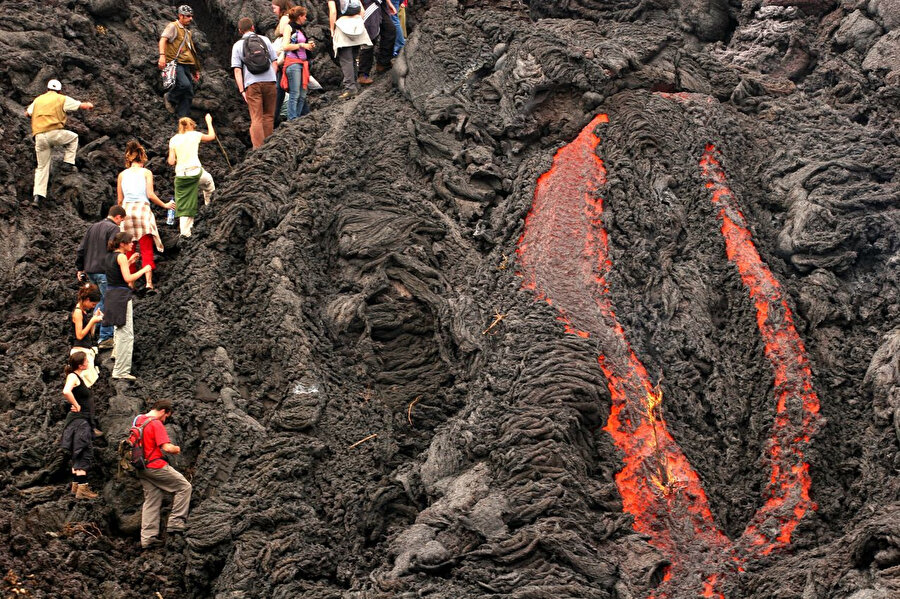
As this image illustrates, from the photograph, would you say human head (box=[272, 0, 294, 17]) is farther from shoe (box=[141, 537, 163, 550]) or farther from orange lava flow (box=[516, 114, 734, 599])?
shoe (box=[141, 537, 163, 550])

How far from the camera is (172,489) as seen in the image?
51.7ft

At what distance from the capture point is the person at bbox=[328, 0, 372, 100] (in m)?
20.8

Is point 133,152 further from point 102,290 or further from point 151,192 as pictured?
point 102,290

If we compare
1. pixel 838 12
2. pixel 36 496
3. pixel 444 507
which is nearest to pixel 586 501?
pixel 444 507

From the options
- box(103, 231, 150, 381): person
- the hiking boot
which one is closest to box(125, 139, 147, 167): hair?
box(103, 231, 150, 381): person

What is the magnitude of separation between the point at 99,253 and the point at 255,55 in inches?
173

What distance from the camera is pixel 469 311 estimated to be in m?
17.4

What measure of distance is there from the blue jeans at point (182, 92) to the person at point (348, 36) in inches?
100

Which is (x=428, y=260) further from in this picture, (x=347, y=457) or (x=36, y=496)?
(x=36, y=496)

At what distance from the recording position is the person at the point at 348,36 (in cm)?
2080

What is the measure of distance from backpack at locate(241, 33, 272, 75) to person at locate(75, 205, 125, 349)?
346 cm

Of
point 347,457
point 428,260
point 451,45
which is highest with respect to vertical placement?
point 451,45

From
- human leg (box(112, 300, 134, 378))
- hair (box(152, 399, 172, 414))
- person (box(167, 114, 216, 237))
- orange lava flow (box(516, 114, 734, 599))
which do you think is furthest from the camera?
person (box(167, 114, 216, 237))

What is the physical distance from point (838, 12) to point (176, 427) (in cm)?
1269
